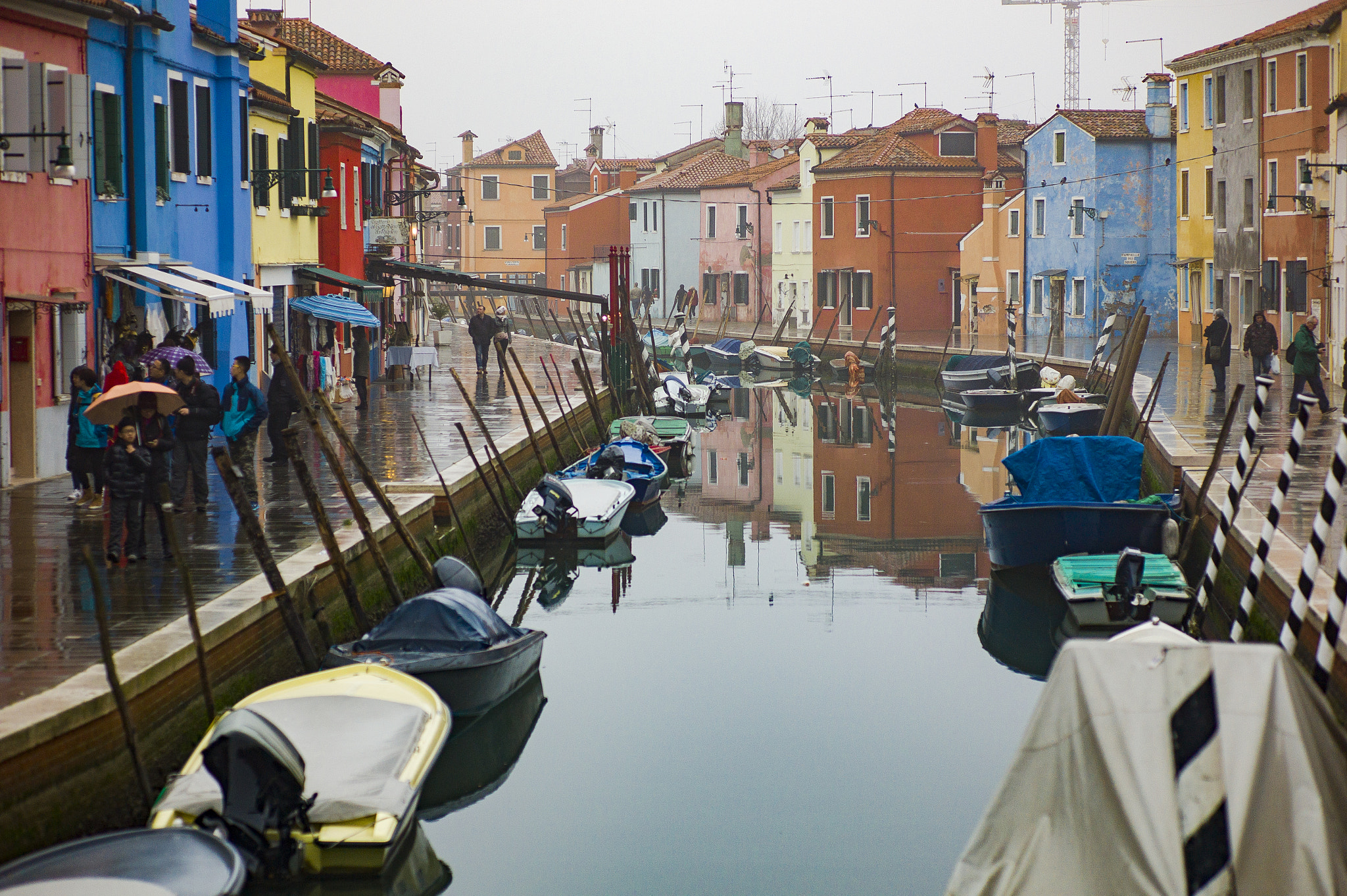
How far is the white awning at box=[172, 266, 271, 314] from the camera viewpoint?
729 inches

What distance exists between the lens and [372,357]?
3102 cm

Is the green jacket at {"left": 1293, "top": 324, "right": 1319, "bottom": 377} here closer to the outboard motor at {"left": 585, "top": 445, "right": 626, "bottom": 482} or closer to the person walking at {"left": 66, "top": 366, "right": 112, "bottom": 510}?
the outboard motor at {"left": 585, "top": 445, "right": 626, "bottom": 482}

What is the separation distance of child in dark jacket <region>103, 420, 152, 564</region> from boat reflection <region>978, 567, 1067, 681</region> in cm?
678

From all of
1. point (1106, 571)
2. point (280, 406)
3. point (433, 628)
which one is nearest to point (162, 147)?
point (280, 406)

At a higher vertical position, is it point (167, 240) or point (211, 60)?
point (211, 60)

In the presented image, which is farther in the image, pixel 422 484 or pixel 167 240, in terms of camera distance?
pixel 167 240

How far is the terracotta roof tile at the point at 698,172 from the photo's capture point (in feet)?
208

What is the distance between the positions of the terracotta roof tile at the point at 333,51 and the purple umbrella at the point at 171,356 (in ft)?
70.8

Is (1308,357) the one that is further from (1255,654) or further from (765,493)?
(1255,654)

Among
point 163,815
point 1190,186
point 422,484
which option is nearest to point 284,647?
point 163,815

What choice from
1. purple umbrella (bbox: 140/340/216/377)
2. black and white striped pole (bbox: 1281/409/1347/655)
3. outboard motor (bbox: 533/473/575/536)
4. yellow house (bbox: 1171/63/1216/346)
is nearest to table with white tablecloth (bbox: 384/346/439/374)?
outboard motor (bbox: 533/473/575/536)

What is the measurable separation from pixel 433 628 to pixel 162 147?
401 inches

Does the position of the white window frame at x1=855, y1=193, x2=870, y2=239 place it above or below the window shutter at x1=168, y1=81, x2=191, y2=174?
above

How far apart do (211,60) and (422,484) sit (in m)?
8.18
